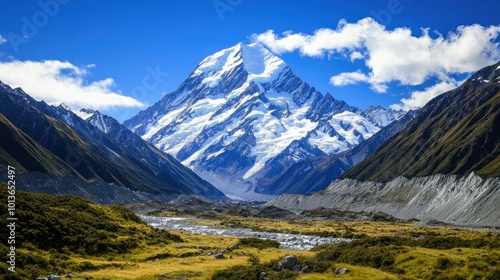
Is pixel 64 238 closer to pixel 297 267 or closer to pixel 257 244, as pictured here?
pixel 297 267

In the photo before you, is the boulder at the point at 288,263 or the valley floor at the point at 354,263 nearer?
the valley floor at the point at 354,263

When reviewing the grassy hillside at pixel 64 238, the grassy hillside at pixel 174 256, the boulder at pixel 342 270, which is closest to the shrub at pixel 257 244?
the grassy hillside at pixel 174 256

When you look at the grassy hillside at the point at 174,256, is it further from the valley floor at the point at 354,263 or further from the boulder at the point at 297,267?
the boulder at the point at 297,267

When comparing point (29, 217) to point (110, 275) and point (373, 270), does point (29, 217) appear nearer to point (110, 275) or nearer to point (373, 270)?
point (110, 275)

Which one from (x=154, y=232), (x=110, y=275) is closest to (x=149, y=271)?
(x=110, y=275)

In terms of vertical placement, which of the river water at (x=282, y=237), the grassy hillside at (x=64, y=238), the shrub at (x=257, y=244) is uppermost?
the grassy hillside at (x=64, y=238)

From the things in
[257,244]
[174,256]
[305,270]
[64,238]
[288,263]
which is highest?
[288,263]

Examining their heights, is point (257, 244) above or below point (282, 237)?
above

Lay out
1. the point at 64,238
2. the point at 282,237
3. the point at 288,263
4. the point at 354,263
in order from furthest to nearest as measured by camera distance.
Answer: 1. the point at 282,237
2. the point at 64,238
3. the point at 354,263
4. the point at 288,263

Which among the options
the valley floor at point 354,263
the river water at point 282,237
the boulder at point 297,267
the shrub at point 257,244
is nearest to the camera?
the valley floor at point 354,263

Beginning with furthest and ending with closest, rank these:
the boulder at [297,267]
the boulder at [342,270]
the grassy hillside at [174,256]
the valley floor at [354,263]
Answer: the boulder at [297,267]
the boulder at [342,270]
the grassy hillside at [174,256]
the valley floor at [354,263]

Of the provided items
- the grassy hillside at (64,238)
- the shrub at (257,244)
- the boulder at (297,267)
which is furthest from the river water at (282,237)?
the boulder at (297,267)

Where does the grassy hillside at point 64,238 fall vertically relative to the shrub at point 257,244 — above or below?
above

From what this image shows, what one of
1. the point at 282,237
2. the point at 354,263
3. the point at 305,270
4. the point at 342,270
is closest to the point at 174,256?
the point at 305,270
